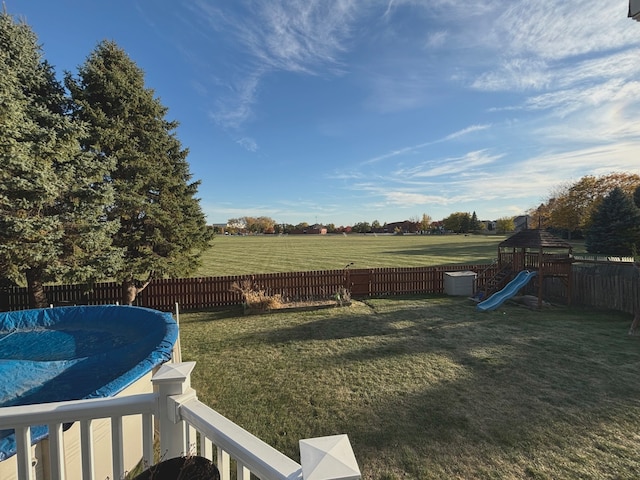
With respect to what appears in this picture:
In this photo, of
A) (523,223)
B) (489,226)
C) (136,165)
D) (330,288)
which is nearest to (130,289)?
(136,165)

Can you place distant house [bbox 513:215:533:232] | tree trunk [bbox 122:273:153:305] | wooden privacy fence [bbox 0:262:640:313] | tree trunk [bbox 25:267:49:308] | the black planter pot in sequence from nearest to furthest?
the black planter pot
tree trunk [bbox 25:267:49:308]
wooden privacy fence [bbox 0:262:640:313]
tree trunk [bbox 122:273:153:305]
distant house [bbox 513:215:533:232]

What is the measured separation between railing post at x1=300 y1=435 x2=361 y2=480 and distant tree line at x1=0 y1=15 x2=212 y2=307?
9546 millimetres

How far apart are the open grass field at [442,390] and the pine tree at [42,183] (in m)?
3.97

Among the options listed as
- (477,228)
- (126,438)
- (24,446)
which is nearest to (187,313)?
(126,438)

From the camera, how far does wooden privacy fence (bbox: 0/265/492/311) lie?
12.0 metres

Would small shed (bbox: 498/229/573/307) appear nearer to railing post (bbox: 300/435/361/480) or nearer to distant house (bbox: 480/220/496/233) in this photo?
railing post (bbox: 300/435/361/480)

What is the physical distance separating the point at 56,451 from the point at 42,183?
835cm

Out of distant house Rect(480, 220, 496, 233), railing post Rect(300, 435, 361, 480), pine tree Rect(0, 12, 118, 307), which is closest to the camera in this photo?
railing post Rect(300, 435, 361, 480)

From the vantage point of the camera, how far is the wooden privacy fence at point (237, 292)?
12016mm

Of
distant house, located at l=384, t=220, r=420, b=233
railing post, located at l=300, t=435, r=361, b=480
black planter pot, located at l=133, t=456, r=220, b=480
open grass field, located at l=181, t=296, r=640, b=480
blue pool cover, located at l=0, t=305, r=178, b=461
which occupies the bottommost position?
open grass field, located at l=181, t=296, r=640, b=480

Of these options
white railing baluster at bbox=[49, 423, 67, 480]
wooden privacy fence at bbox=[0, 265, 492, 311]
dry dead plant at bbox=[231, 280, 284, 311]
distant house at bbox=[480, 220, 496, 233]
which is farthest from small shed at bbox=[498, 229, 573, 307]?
distant house at bbox=[480, 220, 496, 233]

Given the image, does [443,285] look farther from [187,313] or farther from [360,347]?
[187,313]

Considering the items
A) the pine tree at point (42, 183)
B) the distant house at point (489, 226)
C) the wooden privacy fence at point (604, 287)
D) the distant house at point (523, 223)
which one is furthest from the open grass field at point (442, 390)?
the distant house at point (489, 226)

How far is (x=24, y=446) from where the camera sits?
185 centimetres
